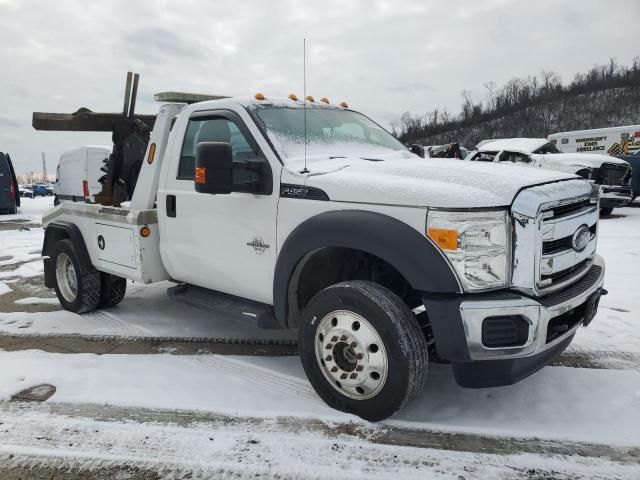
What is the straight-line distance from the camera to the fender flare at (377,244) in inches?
96.3

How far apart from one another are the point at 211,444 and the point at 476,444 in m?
1.41

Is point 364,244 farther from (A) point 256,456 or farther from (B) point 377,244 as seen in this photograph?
(A) point 256,456

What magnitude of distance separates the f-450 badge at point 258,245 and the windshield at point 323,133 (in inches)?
22.8

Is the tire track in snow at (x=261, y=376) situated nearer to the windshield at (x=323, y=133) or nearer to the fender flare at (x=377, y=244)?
the fender flare at (x=377, y=244)

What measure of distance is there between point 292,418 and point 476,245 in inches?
57.2

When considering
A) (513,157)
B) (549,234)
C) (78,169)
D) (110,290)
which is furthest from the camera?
(78,169)

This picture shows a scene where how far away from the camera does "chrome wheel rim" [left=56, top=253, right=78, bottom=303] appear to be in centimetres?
510

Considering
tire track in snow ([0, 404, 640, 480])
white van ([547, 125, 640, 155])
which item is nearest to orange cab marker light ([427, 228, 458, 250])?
tire track in snow ([0, 404, 640, 480])

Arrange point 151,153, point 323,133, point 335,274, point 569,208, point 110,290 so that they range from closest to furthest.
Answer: point 569,208
point 335,274
point 323,133
point 151,153
point 110,290

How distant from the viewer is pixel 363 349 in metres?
2.69

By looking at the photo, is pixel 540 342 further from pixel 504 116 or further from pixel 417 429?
pixel 504 116

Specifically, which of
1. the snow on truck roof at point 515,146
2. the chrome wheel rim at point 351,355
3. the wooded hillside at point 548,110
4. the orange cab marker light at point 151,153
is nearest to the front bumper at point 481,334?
the chrome wheel rim at point 351,355

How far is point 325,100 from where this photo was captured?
176 inches

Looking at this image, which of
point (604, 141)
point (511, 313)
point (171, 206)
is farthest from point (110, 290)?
point (604, 141)
